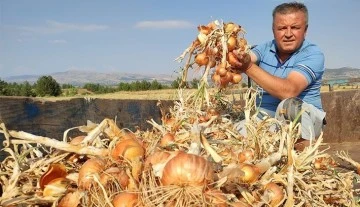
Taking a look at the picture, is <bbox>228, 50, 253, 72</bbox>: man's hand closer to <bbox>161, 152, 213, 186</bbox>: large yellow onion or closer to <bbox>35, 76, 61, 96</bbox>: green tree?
<bbox>161, 152, 213, 186</bbox>: large yellow onion

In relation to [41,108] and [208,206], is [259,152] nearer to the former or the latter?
[208,206]

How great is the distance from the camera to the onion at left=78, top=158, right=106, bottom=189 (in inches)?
54.2

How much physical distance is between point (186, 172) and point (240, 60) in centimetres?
170

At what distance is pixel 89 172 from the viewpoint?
4.59 ft

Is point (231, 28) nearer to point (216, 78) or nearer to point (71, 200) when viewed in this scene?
point (216, 78)

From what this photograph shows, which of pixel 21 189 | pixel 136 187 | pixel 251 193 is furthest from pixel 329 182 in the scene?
pixel 21 189

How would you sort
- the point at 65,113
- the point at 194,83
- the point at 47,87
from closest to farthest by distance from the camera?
the point at 65,113
the point at 194,83
the point at 47,87

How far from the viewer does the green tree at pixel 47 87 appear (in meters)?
37.8

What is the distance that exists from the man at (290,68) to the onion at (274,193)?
1225 millimetres

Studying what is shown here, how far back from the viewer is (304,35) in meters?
3.33

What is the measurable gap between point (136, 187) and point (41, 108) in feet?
4.73

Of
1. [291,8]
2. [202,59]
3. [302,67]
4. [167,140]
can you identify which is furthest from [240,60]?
[167,140]

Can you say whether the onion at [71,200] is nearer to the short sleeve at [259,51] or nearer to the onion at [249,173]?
the onion at [249,173]

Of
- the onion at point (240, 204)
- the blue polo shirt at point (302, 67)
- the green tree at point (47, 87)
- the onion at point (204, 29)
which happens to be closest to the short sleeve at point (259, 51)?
the blue polo shirt at point (302, 67)
